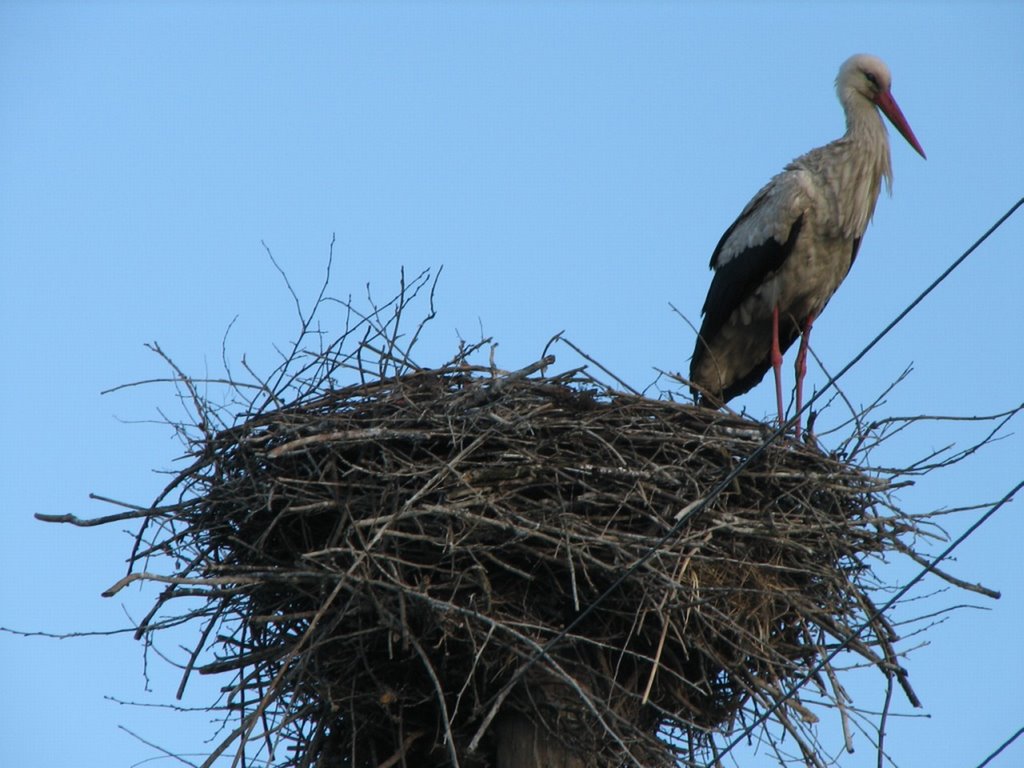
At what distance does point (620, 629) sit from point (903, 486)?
48.7 inches

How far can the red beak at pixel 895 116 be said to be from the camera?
8.55 metres

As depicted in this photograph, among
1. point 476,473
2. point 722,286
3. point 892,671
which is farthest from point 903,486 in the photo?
point 722,286

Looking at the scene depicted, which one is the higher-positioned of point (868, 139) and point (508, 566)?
point (868, 139)

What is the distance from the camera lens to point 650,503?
5445 millimetres

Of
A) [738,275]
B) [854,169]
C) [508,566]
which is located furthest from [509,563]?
[854,169]

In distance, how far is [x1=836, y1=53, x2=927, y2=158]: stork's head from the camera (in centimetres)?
856

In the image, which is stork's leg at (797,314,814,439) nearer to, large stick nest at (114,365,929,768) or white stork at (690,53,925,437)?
white stork at (690,53,925,437)

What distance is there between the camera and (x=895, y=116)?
338 inches

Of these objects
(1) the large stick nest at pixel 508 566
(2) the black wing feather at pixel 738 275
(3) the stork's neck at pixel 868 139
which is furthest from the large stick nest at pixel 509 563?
(3) the stork's neck at pixel 868 139

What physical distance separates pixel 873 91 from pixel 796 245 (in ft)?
3.95

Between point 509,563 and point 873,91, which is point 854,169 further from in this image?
point 509,563

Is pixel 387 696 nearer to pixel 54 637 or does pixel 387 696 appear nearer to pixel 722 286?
pixel 54 637

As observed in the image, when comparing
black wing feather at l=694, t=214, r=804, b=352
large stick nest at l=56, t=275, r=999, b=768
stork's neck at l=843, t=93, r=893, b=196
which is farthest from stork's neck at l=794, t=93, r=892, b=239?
large stick nest at l=56, t=275, r=999, b=768

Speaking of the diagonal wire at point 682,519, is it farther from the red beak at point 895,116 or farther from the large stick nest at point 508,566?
the red beak at point 895,116
